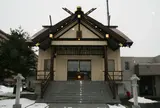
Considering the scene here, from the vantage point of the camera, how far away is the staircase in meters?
11.7

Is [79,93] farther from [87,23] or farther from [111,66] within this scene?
[87,23]

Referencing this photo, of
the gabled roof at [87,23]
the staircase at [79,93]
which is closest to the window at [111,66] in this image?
the gabled roof at [87,23]

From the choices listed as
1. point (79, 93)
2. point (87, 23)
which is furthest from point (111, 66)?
point (79, 93)

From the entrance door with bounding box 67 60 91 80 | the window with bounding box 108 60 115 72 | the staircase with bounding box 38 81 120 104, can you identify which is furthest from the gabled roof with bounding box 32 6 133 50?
the staircase with bounding box 38 81 120 104

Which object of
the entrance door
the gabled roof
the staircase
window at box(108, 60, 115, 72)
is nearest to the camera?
the staircase

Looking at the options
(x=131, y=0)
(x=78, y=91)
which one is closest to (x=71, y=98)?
(x=78, y=91)

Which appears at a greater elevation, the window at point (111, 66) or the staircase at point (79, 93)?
the window at point (111, 66)

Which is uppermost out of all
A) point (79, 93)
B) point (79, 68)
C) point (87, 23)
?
point (87, 23)

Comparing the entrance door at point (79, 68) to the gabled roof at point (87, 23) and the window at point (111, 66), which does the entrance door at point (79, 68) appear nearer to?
the window at point (111, 66)

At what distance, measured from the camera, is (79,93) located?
12.7m

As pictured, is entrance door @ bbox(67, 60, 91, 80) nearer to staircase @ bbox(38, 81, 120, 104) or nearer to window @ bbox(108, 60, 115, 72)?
window @ bbox(108, 60, 115, 72)

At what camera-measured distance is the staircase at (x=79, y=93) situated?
1171 cm

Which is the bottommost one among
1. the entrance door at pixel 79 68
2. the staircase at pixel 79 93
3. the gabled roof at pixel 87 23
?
the staircase at pixel 79 93

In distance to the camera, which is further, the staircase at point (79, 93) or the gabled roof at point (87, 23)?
the gabled roof at point (87, 23)
